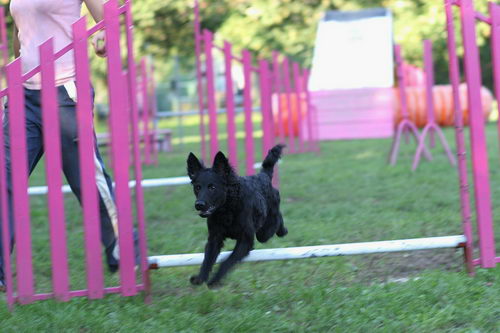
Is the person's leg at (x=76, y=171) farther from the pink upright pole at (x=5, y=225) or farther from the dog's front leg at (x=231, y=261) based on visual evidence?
the dog's front leg at (x=231, y=261)

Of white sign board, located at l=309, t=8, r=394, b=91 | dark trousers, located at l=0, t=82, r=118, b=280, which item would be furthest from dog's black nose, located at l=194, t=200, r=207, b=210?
white sign board, located at l=309, t=8, r=394, b=91

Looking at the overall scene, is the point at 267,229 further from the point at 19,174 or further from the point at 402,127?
the point at 402,127

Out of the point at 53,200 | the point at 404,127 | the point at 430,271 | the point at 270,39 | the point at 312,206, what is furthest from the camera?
the point at 270,39

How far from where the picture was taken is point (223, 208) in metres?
3.85

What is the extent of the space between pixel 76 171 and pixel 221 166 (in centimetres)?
96

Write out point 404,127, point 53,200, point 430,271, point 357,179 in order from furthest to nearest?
1. point 404,127
2. point 357,179
3. point 430,271
4. point 53,200

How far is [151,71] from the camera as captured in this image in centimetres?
1453

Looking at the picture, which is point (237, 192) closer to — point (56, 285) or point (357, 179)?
point (56, 285)

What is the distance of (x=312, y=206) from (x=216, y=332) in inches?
141

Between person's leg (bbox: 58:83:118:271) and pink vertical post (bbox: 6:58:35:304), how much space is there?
0.41 metres

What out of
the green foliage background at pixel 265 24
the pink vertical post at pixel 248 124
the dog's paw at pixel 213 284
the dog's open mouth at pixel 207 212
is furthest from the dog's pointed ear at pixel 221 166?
the green foliage background at pixel 265 24

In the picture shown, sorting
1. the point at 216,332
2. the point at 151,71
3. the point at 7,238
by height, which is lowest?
the point at 216,332

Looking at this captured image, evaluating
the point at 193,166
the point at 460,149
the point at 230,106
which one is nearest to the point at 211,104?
the point at 230,106

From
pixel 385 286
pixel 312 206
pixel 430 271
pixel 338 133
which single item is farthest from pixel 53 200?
pixel 338 133
